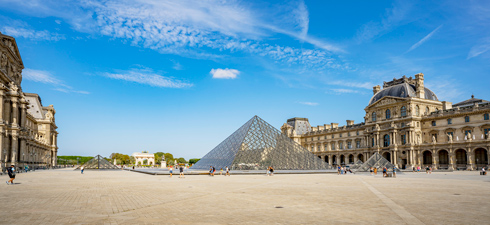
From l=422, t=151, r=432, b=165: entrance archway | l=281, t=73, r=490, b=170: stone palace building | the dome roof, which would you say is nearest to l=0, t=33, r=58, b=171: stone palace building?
l=281, t=73, r=490, b=170: stone palace building

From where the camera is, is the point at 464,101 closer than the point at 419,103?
No

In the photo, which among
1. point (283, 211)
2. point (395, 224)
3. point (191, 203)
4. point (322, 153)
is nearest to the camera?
point (395, 224)

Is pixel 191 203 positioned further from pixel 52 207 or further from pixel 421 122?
pixel 421 122

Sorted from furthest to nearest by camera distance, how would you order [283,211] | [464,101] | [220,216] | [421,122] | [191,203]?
1. [464,101]
2. [421,122]
3. [191,203]
4. [283,211]
5. [220,216]

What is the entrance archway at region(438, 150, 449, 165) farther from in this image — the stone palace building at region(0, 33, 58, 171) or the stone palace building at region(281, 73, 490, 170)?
the stone palace building at region(0, 33, 58, 171)

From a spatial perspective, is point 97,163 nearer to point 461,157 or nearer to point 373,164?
point 373,164

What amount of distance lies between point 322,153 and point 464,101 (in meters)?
30.0

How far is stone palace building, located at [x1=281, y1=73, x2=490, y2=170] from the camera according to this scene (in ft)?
175

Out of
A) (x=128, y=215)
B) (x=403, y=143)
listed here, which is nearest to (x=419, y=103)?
(x=403, y=143)

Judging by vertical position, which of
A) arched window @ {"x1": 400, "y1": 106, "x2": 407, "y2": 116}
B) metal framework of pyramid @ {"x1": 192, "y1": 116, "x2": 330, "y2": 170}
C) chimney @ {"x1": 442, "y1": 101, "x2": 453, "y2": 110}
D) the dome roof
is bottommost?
metal framework of pyramid @ {"x1": 192, "y1": 116, "x2": 330, "y2": 170}

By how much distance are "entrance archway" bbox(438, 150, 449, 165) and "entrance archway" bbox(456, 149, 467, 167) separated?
1.58 m

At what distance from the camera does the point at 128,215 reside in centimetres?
823

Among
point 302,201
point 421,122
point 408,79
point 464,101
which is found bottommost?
point 302,201

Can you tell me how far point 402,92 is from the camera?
64.1m
